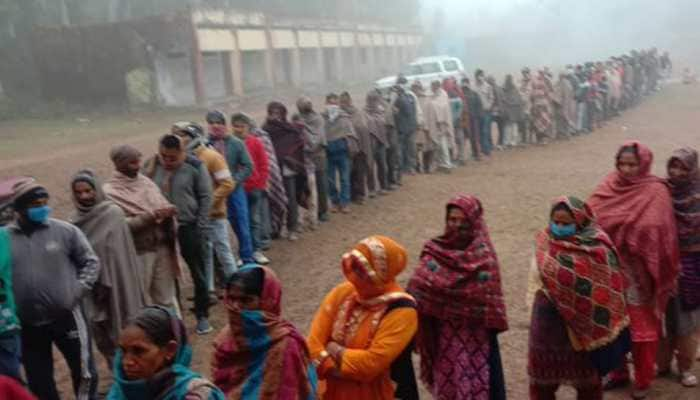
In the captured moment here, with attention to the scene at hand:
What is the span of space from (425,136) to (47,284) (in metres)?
9.60

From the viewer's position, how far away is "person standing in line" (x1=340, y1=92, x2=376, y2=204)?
10219 millimetres

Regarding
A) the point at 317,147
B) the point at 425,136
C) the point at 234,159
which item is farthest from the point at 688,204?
the point at 425,136

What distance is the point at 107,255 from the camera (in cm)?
443

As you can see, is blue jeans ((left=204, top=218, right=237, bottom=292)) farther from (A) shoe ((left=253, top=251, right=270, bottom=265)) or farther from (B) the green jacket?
(B) the green jacket

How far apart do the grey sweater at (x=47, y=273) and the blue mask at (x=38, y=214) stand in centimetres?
7

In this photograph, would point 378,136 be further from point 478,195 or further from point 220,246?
point 220,246

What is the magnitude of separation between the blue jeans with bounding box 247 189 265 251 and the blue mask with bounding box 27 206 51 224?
12.2 ft

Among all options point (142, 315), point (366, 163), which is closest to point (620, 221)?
point (142, 315)

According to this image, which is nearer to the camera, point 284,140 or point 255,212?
point 255,212

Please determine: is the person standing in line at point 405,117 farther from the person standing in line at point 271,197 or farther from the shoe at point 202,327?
the shoe at point 202,327

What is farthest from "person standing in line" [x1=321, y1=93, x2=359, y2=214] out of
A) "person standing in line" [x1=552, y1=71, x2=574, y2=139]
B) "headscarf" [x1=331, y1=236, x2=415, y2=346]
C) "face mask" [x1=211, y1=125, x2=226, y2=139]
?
"person standing in line" [x1=552, y1=71, x2=574, y2=139]

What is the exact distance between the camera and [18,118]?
2284 cm

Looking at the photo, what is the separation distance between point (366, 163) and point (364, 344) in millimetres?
7572

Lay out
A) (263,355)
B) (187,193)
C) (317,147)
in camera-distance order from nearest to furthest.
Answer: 1. (263,355)
2. (187,193)
3. (317,147)
